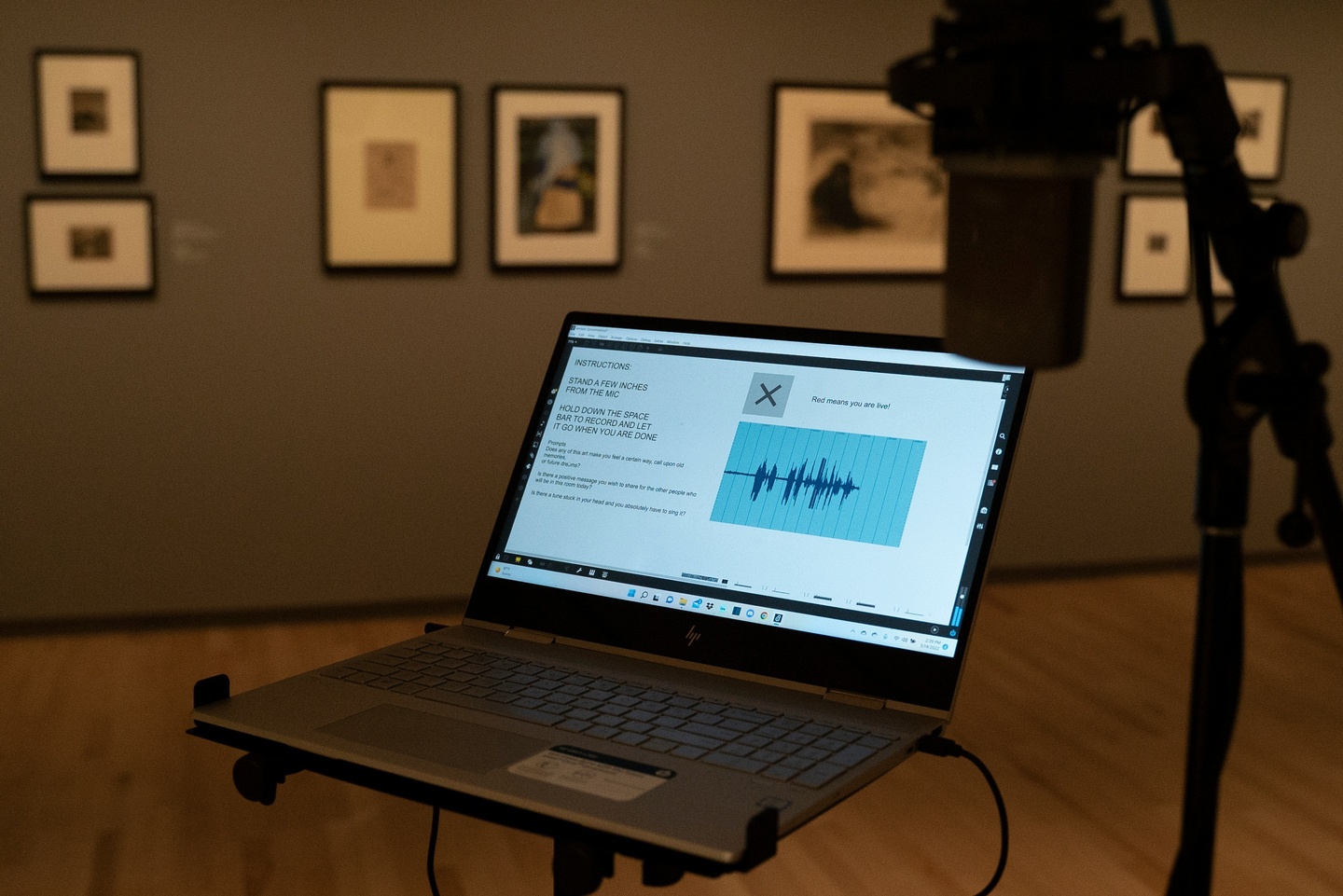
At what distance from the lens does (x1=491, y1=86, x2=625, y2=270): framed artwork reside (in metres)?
4.33

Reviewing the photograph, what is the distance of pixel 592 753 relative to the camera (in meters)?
0.97

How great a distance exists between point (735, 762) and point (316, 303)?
3.59m

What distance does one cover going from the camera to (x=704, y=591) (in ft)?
3.85

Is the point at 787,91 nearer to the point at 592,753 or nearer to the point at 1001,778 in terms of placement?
the point at 1001,778

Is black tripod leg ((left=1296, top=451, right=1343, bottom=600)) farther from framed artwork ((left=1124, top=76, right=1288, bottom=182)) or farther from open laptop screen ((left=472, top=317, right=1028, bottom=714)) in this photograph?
framed artwork ((left=1124, top=76, right=1288, bottom=182))

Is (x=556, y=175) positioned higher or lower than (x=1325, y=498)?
higher

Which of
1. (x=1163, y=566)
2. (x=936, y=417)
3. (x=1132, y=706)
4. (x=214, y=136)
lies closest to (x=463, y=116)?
(x=214, y=136)

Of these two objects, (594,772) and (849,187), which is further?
(849,187)

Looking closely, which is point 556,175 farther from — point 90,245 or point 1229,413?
point 1229,413

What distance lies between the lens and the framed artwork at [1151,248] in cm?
490

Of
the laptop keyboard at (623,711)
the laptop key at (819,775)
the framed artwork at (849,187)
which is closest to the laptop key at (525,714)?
the laptop keyboard at (623,711)

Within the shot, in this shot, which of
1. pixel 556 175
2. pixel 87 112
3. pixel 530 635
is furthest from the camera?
pixel 556 175

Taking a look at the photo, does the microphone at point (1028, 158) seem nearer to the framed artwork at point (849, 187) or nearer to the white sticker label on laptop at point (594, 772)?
the white sticker label on laptop at point (594, 772)

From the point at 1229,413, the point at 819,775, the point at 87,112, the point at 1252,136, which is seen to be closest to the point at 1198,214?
the point at 1229,413
